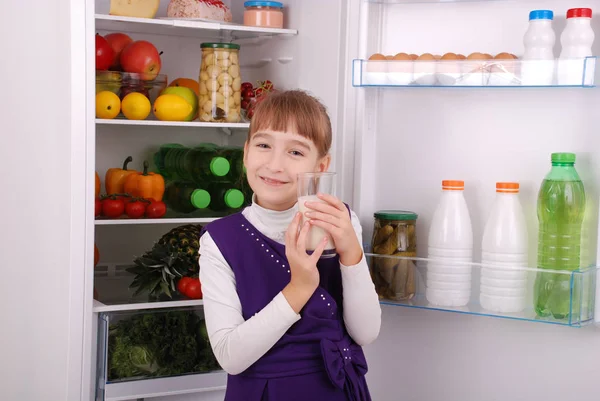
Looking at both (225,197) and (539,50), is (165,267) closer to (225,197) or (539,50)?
(225,197)

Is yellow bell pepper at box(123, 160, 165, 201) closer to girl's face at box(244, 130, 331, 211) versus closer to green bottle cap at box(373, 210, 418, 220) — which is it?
green bottle cap at box(373, 210, 418, 220)

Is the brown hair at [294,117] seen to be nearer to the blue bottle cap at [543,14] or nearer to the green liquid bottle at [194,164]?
the blue bottle cap at [543,14]

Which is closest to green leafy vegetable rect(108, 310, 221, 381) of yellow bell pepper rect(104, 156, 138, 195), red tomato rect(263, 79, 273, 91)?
yellow bell pepper rect(104, 156, 138, 195)

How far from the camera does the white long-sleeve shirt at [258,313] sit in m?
1.45

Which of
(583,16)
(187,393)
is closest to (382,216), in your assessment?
(583,16)

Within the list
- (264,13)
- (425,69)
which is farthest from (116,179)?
(425,69)

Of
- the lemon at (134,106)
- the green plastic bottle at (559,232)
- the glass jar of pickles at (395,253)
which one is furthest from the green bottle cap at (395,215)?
the lemon at (134,106)

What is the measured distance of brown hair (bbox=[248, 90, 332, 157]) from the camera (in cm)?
154

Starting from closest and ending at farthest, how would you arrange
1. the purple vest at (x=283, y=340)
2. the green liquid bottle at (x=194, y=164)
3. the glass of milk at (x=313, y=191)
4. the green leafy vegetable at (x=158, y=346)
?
the glass of milk at (x=313, y=191) → the purple vest at (x=283, y=340) → the green leafy vegetable at (x=158, y=346) → the green liquid bottle at (x=194, y=164)

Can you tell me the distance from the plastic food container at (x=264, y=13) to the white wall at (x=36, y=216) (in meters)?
0.56

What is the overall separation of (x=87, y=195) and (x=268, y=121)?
0.76 metres

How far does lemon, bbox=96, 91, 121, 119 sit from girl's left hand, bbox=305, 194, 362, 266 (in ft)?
3.37

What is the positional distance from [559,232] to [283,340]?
79 centimetres

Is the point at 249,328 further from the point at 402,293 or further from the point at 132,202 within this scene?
the point at 132,202
